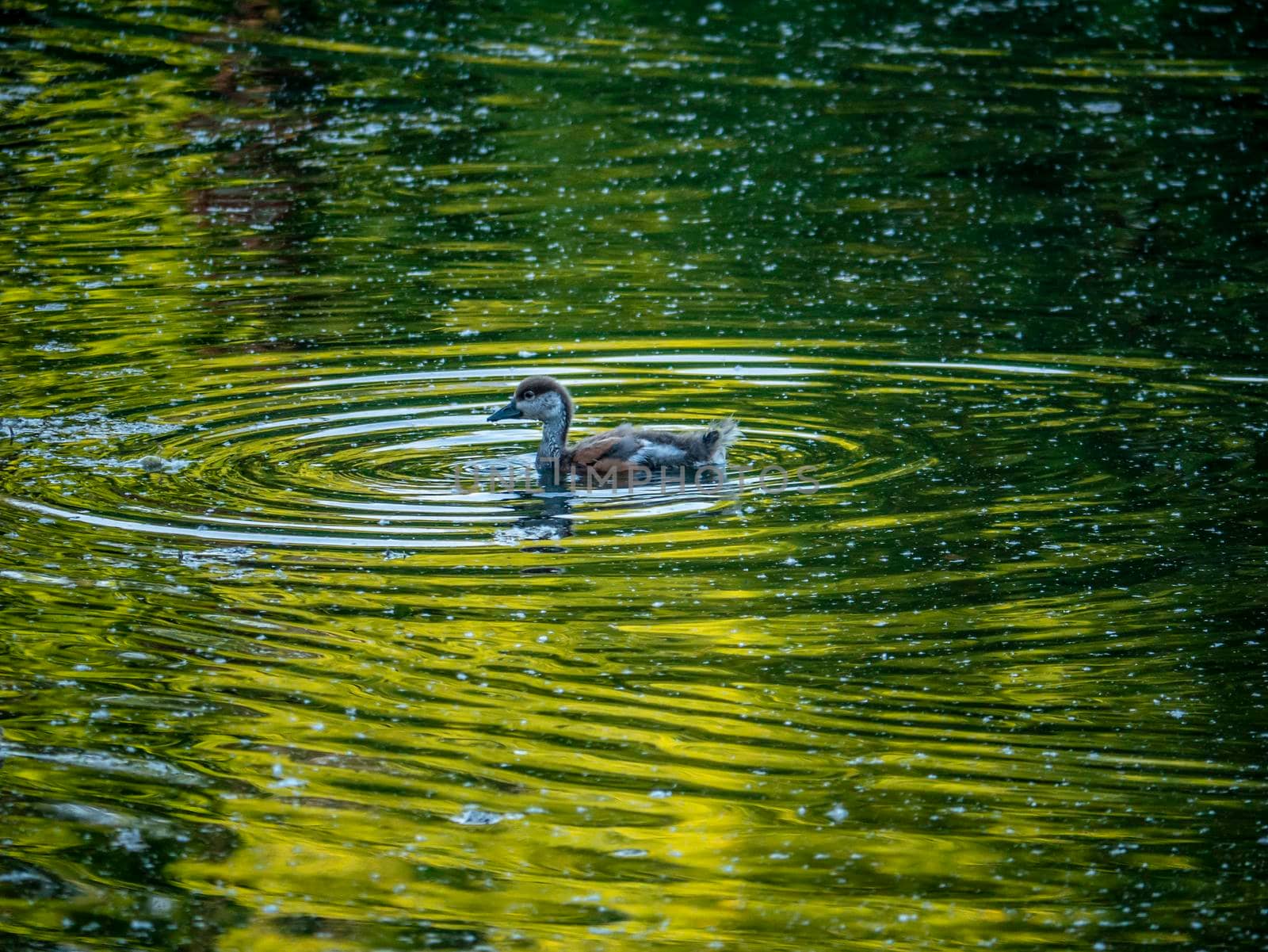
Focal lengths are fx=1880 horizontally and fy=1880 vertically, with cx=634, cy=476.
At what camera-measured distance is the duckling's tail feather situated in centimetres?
1083

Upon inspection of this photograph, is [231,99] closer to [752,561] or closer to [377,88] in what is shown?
[377,88]

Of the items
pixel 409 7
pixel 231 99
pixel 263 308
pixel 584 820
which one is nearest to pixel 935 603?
pixel 584 820

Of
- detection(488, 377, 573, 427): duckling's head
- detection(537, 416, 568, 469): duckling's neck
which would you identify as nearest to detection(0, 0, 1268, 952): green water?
detection(537, 416, 568, 469): duckling's neck

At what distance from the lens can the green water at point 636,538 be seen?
655 cm

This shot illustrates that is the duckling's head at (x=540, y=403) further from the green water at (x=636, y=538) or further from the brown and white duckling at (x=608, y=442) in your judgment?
the green water at (x=636, y=538)

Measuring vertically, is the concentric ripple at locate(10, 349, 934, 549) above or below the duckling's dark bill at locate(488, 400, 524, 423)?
below

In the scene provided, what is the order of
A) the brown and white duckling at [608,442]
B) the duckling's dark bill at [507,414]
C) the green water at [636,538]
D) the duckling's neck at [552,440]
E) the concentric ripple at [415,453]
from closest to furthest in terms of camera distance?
the green water at [636,538] < the concentric ripple at [415,453] < the brown and white duckling at [608,442] < the duckling's neck at [552,440] < the duckling's dark bill at [507,414]

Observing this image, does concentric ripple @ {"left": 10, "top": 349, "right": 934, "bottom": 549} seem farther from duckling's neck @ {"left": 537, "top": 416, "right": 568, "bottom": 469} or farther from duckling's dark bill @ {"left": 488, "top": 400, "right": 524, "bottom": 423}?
duckling's dark bill @ {"left": 488, "top": 400, "right": 524, "bottom": 423}

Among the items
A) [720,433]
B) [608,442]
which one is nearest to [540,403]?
[608,442]

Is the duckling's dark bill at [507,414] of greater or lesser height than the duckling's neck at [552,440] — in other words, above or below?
above

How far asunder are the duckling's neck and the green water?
0.17m

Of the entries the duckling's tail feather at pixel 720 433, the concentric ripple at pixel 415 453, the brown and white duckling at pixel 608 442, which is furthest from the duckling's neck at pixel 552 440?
the duckling's tail feather at pixel 720 433

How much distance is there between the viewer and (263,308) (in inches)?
559

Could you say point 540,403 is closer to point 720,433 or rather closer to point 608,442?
point 608,442
